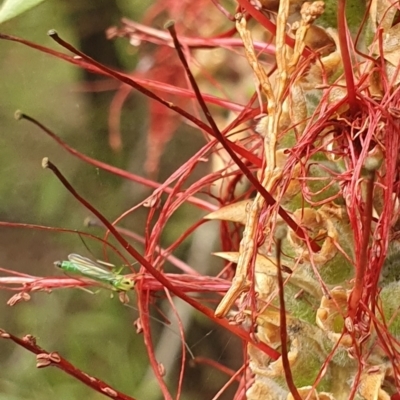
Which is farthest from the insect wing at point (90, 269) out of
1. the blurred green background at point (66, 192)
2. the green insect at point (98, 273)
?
the blurred green background at point (66, 192)

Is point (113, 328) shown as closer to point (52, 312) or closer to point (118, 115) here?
point (52, 312)

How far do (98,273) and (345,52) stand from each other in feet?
0.69

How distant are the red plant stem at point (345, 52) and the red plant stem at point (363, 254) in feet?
0.19

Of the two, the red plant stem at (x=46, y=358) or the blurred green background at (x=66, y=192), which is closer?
the red plant stem at (x=46, y=358)

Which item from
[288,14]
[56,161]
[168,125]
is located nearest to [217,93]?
[168,125]

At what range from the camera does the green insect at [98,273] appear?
1.30ft

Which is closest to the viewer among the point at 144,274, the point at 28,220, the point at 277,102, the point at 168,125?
the point at 277,102

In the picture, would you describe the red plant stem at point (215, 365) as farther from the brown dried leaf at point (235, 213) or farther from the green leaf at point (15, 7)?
the green leaf at point (15, 7)

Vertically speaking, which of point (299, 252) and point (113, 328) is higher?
point (299, 252)

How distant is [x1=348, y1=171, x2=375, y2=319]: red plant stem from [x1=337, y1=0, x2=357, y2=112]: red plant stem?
0.06 metres

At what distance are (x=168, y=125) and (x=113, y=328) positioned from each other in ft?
0.87

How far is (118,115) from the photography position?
804 millimetres

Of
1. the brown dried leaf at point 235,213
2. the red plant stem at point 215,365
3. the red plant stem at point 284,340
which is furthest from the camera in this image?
the red plant stem at point 215,365

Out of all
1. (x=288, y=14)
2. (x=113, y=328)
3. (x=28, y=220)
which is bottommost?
(x=113, y=328)
